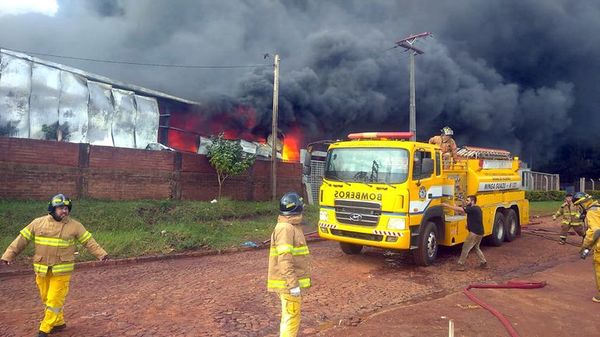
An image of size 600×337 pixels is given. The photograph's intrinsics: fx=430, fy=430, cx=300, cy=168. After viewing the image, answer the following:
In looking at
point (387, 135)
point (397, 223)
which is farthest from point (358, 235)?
point (387, 135)

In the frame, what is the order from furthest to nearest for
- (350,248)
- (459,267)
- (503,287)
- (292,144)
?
(292,144)
(350,248)
(459,267)
(503,287)

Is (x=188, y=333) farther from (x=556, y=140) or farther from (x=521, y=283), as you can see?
(x=556, y=140)

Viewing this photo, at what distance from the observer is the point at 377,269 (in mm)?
7895

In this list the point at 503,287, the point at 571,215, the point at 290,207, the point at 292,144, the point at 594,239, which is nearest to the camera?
the point at 290,207

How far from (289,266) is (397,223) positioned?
405 centimetres

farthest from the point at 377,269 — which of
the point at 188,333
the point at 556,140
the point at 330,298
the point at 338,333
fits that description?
the point at 556,140

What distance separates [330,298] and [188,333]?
2.13 meters

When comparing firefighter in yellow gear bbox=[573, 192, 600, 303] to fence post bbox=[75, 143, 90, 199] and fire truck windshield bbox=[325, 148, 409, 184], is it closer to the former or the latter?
fire truck windshield bbox=[325, 148, 409, 184]

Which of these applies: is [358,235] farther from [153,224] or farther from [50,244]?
[153,224]

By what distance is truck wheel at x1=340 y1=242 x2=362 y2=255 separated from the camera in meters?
8.98

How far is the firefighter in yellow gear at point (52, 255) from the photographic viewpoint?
4.38m

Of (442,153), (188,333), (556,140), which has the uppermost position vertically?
(556,140)

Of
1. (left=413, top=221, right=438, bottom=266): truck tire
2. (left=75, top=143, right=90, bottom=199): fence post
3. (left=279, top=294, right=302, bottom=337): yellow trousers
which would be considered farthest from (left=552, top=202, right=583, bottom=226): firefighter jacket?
(left=75, top=143, right=90, bottom=199): fence post

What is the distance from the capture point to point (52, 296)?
4383 millimetres
